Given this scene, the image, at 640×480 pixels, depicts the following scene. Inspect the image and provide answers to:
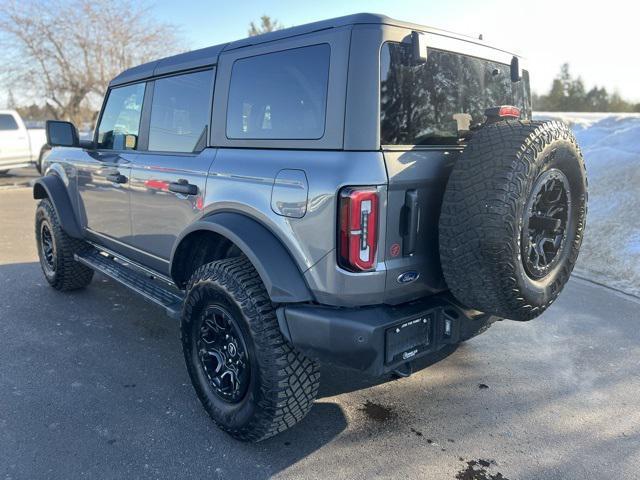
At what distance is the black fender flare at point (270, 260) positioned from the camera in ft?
7.63

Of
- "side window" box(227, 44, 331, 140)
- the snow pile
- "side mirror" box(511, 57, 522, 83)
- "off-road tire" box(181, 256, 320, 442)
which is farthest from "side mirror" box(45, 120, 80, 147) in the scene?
the snow pile

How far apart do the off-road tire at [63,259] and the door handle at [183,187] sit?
2.06m

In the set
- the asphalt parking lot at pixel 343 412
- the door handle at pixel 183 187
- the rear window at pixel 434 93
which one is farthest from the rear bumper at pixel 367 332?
the door handle at pixel 183 187

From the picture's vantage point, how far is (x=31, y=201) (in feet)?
34.8

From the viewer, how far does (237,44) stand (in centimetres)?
287

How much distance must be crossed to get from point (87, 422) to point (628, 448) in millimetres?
2978

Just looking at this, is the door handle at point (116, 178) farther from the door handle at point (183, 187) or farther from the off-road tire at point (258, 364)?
the off-road tire at point (258, 364)

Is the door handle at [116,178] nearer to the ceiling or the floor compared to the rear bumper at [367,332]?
nearer to the ceiling

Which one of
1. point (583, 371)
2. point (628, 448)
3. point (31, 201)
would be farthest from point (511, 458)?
point (31, 201)

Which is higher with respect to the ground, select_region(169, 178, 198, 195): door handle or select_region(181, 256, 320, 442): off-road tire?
select_region(169, 178, 198, 195): door handle

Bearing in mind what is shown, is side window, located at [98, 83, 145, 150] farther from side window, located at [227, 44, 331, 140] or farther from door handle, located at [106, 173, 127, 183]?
side window, located at [227, 44, 331, 140]

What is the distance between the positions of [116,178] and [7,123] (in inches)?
472

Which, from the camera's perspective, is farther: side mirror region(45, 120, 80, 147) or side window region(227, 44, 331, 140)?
side mirror region(45, 120, 80, 147)

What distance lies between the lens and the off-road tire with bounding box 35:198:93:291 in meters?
4.62
